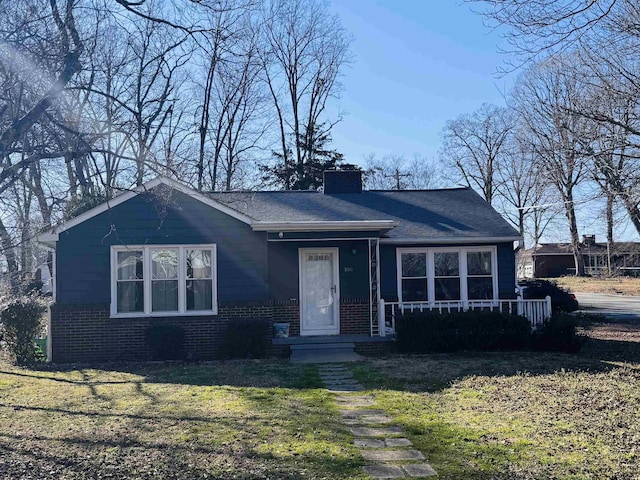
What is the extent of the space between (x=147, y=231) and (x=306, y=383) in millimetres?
5302

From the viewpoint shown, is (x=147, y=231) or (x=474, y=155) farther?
(x=474, y=155)

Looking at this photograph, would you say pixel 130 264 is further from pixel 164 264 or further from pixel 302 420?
pixel 302 420

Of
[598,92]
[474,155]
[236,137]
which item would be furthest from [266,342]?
[474,155]

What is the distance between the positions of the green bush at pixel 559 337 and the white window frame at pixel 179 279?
7058 mm

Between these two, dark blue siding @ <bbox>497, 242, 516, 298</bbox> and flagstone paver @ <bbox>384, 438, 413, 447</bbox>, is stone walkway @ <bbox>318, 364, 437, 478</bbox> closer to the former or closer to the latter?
flagstone paver @ <bbox>384, 438, 413, 447</bbox>

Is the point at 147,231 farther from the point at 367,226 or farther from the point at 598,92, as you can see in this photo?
the point at 598,92

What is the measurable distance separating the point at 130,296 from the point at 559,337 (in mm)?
9234

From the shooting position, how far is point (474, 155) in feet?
152

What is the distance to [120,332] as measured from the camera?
12617 mm

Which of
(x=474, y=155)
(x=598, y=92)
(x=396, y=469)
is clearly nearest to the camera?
(x=396, y=469)

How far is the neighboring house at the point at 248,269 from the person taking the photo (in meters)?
12.6

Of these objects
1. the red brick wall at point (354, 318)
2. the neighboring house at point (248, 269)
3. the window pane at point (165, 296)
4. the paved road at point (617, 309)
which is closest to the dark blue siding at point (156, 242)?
the neighboring house at point (248, 269)

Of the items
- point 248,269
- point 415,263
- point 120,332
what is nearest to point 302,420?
point 248,269

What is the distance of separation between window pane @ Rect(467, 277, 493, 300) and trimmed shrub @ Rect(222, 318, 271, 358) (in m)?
5.47
